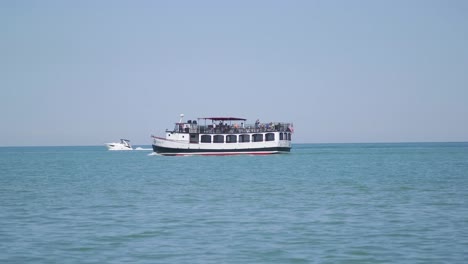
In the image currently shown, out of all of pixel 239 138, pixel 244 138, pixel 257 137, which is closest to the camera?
pixel 239 138

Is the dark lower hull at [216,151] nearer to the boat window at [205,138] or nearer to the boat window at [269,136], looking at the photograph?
the boat window at [205,138]

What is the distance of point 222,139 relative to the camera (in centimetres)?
10000

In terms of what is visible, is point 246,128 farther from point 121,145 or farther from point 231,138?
point 121,145

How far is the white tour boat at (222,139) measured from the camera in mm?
98375

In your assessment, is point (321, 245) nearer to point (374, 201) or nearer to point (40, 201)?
point (374, 201)

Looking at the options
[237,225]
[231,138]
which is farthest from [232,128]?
[237,225]

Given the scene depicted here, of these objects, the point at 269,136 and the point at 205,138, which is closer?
the point at 205,138

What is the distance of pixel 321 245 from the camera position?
800 inches

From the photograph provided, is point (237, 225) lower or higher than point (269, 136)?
lower

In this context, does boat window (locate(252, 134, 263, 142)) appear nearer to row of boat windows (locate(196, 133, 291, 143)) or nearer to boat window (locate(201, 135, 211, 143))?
row of boat windows (locate(196, 133, 291, 143))

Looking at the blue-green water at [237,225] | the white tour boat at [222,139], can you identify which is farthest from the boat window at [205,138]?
the blue-green water at [237,225]

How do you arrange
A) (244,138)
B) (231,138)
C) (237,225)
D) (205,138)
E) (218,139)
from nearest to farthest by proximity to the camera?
(237,225) < (205,138) < (218,139) < (231,138) < (244,138)

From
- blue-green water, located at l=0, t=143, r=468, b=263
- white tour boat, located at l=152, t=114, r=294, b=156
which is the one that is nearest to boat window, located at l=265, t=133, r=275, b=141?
white tour boat, located at l=152, t=114, r=294, b=156

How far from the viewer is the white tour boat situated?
9838cm
